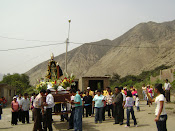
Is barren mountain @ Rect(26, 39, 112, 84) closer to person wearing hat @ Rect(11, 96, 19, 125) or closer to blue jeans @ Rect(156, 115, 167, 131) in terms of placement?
person wearing hat @ Rect(11, 96, 19, 125)

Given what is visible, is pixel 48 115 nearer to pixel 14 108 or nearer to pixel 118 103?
pixel 118 103

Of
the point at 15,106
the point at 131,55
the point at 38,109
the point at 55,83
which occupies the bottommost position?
the point at 15,106

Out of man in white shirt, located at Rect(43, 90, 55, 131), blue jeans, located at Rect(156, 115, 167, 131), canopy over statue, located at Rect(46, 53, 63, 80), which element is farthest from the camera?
canopy over statue, located at Rect(46, 53, 63, 80)

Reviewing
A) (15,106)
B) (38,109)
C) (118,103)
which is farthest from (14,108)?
(118,103)

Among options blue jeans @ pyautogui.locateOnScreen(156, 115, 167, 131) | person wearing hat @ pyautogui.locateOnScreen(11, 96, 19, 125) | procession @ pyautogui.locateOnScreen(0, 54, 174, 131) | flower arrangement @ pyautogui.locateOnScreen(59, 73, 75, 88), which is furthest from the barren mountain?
blue jeans @ pyautogui.locateOnScreen(156, 115, 167, 131)

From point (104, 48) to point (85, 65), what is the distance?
72.0 ft

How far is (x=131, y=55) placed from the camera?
8288 centimetres

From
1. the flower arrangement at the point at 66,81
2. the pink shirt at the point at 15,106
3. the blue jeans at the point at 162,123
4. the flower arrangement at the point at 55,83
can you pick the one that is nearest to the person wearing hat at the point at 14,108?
the pink shirt at the point at 15,106

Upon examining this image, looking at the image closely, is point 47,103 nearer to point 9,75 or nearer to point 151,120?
point 151,120

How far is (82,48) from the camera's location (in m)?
112

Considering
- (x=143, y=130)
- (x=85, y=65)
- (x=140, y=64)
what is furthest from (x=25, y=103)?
(x=85, y=65)

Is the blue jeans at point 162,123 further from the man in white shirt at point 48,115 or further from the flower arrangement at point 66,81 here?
the flower arrangement at point 66,81

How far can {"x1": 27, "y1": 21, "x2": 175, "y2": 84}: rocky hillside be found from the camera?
7156cm

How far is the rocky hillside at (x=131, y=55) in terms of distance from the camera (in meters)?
71.6
